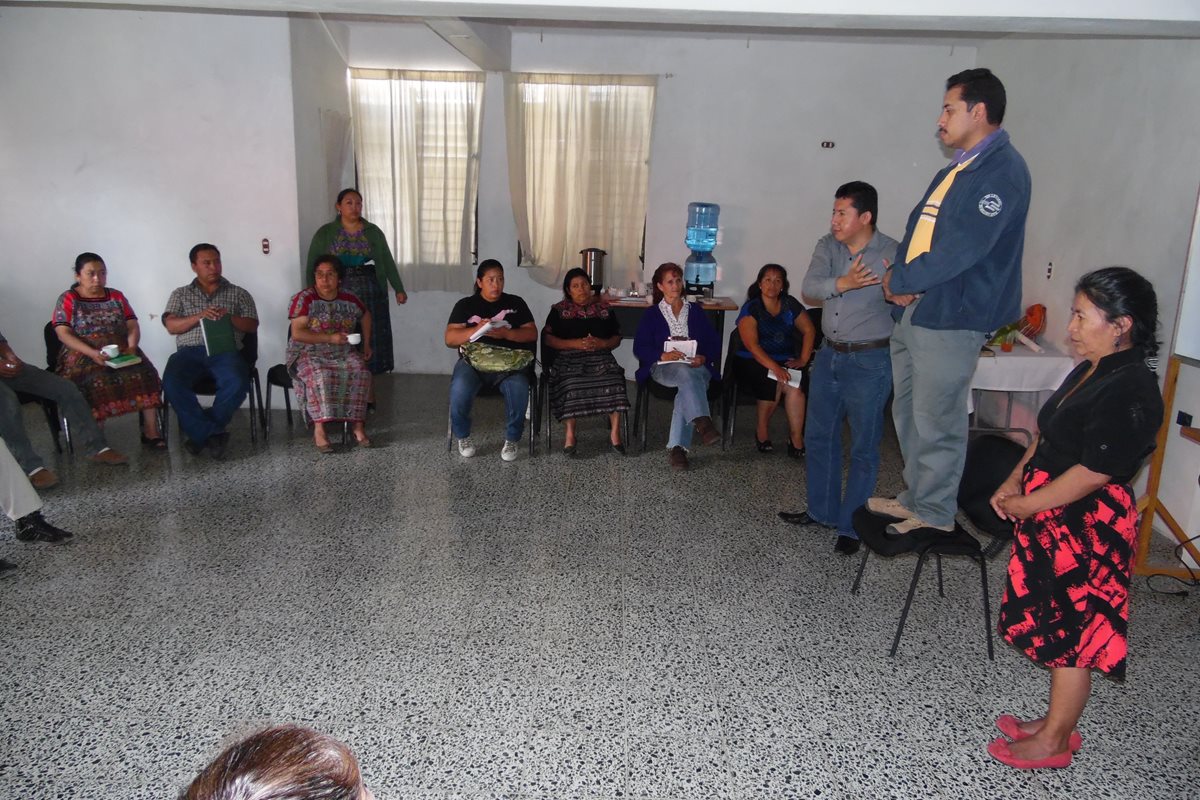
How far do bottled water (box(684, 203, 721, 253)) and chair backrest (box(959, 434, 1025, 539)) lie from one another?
3958 millimetres

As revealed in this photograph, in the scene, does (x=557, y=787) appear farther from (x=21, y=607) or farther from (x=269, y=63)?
(x=269, y=63)

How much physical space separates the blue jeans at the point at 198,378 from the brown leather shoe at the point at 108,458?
36 centimetres

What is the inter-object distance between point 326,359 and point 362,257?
1195mm

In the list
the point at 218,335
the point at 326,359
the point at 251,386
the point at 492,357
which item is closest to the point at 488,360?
the point at 492,357

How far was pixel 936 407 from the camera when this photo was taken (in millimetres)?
2604

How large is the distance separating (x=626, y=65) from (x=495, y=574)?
453cm

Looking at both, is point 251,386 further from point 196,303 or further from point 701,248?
point 701,248

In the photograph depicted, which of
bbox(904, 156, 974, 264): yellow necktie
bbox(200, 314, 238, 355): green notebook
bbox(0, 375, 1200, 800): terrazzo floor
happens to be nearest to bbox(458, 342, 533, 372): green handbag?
bbox(0, 375, 1200, 800): terrazzo floor

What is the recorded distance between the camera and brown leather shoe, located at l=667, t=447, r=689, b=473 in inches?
182

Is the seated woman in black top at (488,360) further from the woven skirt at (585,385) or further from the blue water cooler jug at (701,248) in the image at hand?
the blue water cooler jug at (701,248)

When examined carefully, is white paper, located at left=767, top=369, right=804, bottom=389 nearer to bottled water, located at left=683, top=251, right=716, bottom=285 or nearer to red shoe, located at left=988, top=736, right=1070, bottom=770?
bottled water, located at left=683, top=251, right=716, bottom=285

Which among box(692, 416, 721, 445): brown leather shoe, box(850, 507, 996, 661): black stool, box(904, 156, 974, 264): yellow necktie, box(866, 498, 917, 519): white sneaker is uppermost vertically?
box(904, 156, 974, 264): yellow necktie

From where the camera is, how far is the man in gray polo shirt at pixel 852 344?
10.3ft

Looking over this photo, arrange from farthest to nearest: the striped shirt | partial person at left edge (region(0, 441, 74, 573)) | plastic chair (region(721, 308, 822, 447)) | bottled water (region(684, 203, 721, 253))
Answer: bottled water (region(684, 203, 721, 253)) < plastic chair (region(721, 308, 822, 447)) < the striped shirt < partial person at left edge (region(0, 441, 74, 573))
